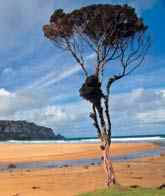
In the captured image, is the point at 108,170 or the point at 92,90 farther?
the point at 108,170

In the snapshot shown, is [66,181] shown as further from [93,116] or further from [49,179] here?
[93,116]

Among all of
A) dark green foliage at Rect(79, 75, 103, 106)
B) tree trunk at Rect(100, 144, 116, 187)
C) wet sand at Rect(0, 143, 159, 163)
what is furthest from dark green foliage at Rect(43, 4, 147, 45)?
wet sand at Rect(0, 143, 159, 163)

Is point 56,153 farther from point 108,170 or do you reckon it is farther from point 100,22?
point 100,22

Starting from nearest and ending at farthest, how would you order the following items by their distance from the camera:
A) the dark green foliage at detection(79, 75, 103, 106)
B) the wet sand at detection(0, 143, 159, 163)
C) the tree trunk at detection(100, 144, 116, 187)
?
the dark green foliage at detection(79, 75, 103, 106) < the tree trunk at detection(100, 144, 116, 187) < the wet sand at detection(0, 143, 159, 163)

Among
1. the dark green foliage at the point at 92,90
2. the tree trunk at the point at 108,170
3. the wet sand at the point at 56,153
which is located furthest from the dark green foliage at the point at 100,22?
the wet sand at the point at 56,153

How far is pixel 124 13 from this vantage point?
23266 millimetres

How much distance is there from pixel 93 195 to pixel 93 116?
4463 millimetres

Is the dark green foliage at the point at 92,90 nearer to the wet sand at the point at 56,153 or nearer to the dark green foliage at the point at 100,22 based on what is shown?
the dark green foliage at the point at 100,22

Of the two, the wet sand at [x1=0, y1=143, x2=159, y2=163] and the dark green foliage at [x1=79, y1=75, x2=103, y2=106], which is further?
the wet sand at [x1=0, y1=143, x2=159, y2=163]

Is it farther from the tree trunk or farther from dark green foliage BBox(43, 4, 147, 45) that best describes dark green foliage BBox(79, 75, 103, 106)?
dark green foliage BBox(43, 4, 147, 45)

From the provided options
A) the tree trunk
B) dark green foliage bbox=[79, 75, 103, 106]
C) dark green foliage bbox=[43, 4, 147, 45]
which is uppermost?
dark green foliage bbox=[43, 4, 147, 45]

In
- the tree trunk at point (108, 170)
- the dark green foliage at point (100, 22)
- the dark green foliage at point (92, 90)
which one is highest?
the dark green foliage at point (100, 22)

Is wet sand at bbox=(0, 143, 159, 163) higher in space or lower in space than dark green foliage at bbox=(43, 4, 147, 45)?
lower

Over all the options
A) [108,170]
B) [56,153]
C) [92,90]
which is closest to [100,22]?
[92,90]
